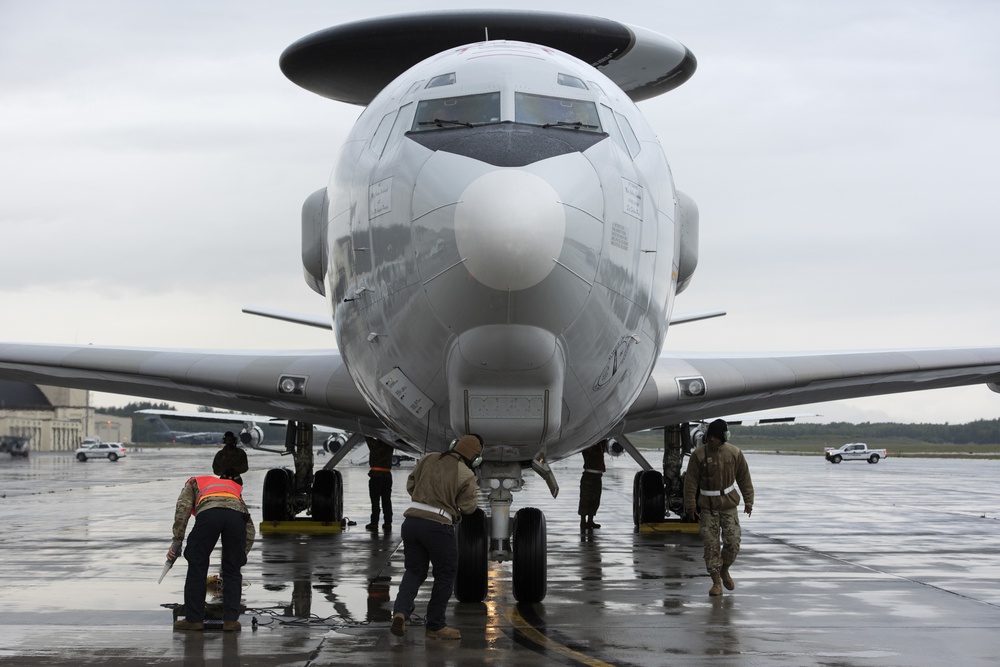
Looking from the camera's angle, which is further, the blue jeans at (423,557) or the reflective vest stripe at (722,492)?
the reflective vest stripe at (722,492)

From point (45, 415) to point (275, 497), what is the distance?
66.7 metres

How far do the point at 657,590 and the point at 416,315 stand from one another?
483 centimetres

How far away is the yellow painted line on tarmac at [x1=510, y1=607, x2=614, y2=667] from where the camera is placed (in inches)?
285

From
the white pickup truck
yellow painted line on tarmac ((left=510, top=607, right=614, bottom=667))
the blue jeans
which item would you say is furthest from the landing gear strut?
the white pickup truck

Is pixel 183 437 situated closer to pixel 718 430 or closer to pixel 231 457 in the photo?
pixel 231 457

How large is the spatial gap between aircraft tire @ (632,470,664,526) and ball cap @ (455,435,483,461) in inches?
383

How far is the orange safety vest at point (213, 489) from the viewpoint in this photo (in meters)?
8.80

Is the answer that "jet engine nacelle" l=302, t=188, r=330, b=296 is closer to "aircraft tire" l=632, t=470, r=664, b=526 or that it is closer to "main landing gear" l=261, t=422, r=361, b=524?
"main landing gear" l=261, t=422, r=361, b=524

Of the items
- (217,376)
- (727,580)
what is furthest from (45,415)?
(727,580)

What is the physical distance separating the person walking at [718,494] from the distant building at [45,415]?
5502cm

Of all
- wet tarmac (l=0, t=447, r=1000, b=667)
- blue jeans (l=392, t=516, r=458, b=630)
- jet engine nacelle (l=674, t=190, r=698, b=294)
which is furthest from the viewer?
jet engine nacelle (l=674, t=190, r=698, b=294)

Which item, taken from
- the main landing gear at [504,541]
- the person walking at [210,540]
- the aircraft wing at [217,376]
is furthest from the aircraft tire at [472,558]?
the aircraft wing at [217,376]

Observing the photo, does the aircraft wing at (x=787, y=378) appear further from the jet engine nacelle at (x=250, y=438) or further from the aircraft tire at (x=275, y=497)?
the jet engine nacelle at (x=250, y=438)

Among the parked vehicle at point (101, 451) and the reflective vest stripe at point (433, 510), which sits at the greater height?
the reflective vest stripe at point (433, 510)
